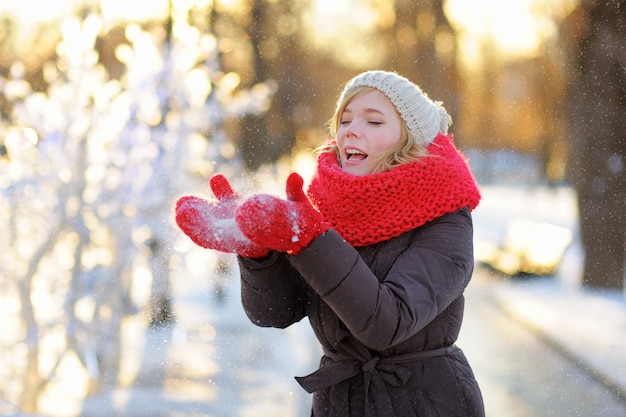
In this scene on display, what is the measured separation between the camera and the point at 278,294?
3.45ft

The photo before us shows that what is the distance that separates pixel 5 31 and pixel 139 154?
0.62 m

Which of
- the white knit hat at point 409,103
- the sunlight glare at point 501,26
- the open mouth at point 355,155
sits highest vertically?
the sunlight glare at point 501,26

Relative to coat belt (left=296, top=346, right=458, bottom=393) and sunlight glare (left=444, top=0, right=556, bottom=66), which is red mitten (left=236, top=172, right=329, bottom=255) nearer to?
coat belt (left=296, top=346, right=458, bottom=393)

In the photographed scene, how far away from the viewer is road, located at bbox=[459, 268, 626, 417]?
244cm

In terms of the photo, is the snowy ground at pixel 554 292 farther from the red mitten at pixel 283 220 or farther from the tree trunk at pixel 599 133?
the red mitten at pixel 283 220

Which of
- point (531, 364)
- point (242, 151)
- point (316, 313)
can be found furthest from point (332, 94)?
point (316, 313)

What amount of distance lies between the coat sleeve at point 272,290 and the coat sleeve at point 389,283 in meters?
0.12

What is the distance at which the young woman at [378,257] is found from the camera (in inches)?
35.0

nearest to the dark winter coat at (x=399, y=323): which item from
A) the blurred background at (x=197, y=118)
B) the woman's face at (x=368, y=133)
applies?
the woman's face at (x=368, y=133)

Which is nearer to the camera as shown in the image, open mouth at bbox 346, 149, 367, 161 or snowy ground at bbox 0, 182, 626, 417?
open mouth at bbox 346, 149, 367, 161

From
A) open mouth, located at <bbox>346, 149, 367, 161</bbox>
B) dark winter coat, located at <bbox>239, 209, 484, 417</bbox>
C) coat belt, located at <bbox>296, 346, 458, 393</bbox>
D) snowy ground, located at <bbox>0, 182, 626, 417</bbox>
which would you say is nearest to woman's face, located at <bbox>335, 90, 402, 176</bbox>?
open mouth, located at <bbox>346, 149, 367, 161</bbox>

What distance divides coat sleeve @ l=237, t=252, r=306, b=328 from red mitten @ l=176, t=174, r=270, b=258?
0.04 metres

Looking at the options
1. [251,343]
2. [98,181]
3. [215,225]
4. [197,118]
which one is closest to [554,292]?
[251,343]

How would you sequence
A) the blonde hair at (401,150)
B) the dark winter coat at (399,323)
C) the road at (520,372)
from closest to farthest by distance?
the dark winter coat at (399,323), the blonde hair at (401,150), the road at (520,372)
